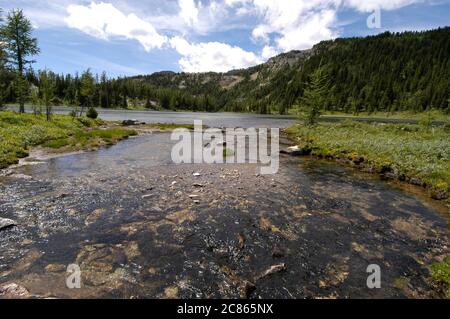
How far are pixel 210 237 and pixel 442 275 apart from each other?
7.44 meters

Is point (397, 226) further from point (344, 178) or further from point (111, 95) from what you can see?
point (111, 95)

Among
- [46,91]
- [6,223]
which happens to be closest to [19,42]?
[46,91]

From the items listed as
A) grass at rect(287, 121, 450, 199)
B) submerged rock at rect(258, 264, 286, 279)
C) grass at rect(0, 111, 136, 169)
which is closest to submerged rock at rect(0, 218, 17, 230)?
submerged rock at rect(258, 264, 286, 279)

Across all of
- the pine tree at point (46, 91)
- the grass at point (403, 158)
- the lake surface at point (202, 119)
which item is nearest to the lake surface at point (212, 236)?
the grass at point (403, 158)

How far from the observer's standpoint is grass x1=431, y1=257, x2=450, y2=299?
6.94 meters

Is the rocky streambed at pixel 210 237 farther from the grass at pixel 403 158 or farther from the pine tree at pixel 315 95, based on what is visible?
the pine tree at pixel 315 95

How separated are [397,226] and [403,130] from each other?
3918cm

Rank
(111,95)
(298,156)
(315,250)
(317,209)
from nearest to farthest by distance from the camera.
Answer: (315,250), (317,209), (298,156), (111,95)

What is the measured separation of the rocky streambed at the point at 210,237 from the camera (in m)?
6.77

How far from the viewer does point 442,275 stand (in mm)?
7414
